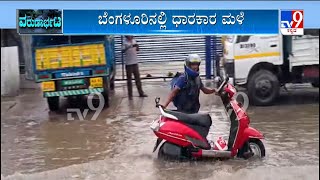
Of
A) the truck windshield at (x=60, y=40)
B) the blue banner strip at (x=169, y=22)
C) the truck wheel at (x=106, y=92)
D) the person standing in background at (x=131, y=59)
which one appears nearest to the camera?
the blue banner strip at (x=169, y=22)

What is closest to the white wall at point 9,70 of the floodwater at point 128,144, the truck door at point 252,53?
the floodwater at point 128,144

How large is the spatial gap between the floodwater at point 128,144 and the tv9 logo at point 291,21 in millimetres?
1645

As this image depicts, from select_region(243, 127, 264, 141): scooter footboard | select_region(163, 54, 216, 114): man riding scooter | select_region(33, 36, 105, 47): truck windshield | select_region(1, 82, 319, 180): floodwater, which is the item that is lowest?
select_region(1, 82, 319, 180): floodwater

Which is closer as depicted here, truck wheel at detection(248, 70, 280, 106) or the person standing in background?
truck wheel at detection(248, 70, 280, 106)

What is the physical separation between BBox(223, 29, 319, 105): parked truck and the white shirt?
6.40 feet

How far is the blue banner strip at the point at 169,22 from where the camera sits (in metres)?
5.58

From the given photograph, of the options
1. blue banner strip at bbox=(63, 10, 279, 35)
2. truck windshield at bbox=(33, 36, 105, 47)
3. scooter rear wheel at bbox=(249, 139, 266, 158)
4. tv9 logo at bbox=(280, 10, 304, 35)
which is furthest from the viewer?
truck windshield at bbox=(33, 36, 105, 47)

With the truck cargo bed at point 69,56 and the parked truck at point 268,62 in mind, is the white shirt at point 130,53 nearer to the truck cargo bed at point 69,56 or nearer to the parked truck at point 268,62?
the truck cargo bed at point 69,56

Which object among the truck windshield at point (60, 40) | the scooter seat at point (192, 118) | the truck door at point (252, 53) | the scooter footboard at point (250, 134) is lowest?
the scooter footboard at point (250, 134)

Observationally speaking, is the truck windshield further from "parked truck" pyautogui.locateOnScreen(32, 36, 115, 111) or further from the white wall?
the white wall

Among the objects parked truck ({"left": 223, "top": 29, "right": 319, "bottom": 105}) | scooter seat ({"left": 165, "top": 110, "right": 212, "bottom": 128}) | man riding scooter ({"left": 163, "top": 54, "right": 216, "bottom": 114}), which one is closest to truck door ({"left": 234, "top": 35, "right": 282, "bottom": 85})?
parked truck ({"left": 223, "top": 29, "right": 319, "bottom": 105})

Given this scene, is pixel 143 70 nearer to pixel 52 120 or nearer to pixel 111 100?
pixel 111 100

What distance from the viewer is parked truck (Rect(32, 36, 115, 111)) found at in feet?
33.2

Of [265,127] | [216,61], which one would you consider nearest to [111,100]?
[216,61]
